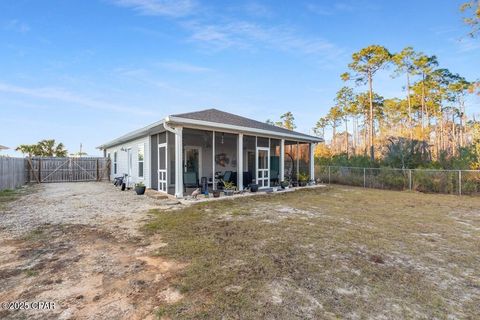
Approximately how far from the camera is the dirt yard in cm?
220

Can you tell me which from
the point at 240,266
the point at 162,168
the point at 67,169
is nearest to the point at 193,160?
the point at 162,168

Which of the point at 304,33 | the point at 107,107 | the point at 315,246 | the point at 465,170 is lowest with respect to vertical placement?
the point at 315,246

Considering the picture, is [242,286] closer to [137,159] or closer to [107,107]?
[137,159]

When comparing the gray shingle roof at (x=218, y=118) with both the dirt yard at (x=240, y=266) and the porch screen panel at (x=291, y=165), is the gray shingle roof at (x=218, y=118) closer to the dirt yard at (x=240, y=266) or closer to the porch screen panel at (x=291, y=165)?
the porch screen panel at (x=291, y=165)

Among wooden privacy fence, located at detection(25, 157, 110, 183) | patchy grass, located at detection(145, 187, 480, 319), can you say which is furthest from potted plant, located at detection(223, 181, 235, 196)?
wooden privacy fence, located at detection(25, 157, 110, 183)

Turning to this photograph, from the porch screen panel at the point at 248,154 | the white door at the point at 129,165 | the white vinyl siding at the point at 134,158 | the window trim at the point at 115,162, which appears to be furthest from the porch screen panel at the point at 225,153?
the window trim at the point at 115,162

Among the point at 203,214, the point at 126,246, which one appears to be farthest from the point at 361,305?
the point at 203,214

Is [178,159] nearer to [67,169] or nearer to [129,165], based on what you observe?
[129,165]

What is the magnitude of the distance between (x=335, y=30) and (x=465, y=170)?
8.50 metres

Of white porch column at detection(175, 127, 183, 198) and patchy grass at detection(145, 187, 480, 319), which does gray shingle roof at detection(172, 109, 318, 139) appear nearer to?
white porch column at detection(175, 127, 183, 198)

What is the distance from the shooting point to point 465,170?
33.0 feet

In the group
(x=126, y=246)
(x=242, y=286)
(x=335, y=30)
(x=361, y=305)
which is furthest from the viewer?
(x=335, y=30)

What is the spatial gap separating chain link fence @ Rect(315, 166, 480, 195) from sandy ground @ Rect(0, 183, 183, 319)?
12351 mm

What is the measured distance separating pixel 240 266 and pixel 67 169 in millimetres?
17297
